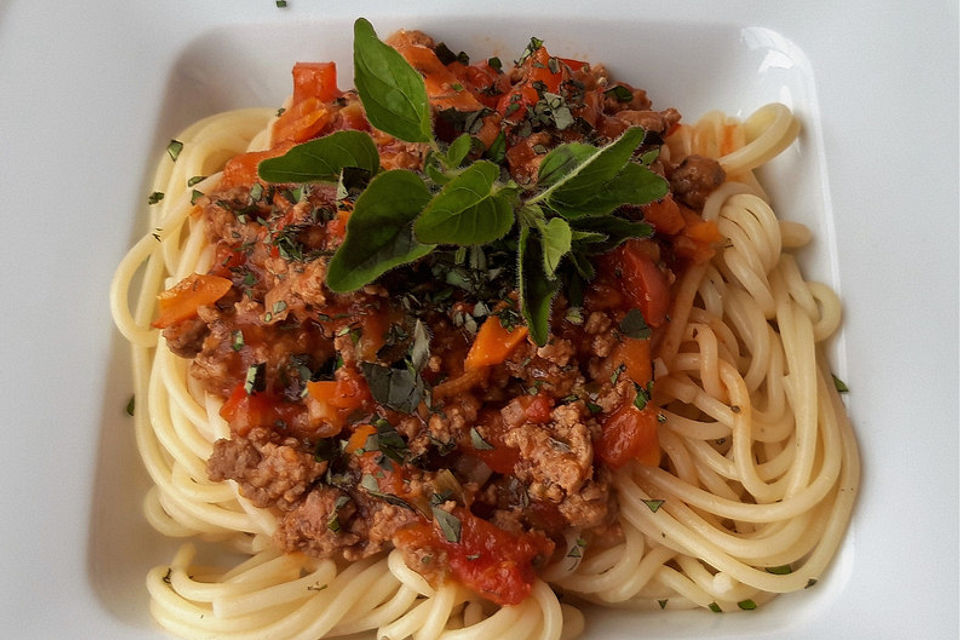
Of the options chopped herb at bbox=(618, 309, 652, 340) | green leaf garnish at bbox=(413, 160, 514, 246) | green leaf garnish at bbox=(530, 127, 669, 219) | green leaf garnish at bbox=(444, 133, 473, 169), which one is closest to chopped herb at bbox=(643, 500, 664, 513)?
chopped herb at bbox=(618, 309, 652, 340)

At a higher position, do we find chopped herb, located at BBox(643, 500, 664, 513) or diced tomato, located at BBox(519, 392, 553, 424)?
diced tomato, located at BBox(519, 392, 553, 424)

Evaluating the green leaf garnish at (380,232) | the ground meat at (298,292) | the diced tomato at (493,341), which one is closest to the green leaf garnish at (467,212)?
the green leaf garnish at (380,232)

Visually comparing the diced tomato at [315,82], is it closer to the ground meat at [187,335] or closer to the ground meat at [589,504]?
the ground meat at [187,335]

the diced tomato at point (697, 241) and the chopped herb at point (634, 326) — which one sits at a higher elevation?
the diced tomato at point (697, 241)

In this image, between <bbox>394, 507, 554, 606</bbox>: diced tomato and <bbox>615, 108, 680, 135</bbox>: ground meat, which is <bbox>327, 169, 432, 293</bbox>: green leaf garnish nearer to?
<bbox>394, 507, 554, 606</bbox>: diced tomato

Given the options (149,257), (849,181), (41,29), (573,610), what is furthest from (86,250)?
(849,181)

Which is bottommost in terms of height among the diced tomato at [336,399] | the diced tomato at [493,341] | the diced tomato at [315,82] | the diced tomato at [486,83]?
the diced tomato at [336,399]

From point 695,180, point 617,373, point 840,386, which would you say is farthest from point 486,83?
point 840,386
